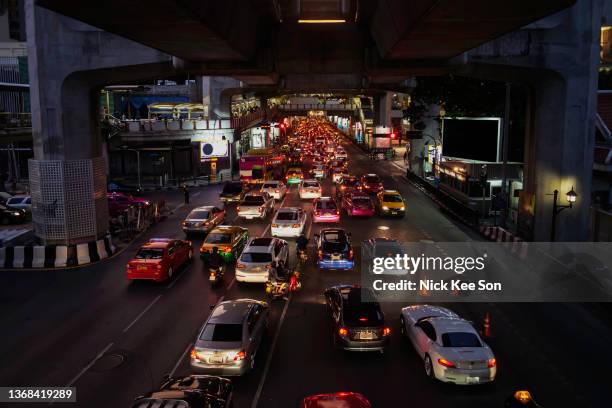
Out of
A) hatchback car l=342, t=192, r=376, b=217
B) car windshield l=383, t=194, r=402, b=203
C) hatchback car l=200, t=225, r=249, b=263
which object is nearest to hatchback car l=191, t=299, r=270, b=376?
hatchback car l=200, t=225, r=249, b=263

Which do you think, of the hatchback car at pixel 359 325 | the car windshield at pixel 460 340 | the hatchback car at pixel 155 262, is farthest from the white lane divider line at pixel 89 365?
the car windshield at pixel 460 340

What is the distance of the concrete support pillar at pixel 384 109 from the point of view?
272ft

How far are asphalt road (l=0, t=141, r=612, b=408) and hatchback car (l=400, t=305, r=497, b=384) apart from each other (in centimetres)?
36

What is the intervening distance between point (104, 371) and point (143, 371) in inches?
38.6

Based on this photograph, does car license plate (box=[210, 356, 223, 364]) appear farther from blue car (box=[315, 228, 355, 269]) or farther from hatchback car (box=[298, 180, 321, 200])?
hatchback car (box=[298, 180, 321, 200])

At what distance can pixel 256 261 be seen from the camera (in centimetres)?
2098

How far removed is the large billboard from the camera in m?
40.6

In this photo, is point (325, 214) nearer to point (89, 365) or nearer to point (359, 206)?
point (359, 206)

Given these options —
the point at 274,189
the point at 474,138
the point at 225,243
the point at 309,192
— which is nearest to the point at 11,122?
the point at 274,189

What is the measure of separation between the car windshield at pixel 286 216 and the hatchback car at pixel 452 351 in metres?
15.1

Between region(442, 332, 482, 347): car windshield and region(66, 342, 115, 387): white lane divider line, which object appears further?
region(66, 342, 115, 387): white lane divider line

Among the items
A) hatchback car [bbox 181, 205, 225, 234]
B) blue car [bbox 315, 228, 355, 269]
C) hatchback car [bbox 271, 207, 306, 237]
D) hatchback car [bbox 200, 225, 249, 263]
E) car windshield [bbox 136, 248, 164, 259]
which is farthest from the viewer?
hatchback car [bbox 181, 205, 225, 234]

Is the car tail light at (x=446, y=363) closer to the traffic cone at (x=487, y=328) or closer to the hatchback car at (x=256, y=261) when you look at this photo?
the traffic cone at (x=487, y=328)

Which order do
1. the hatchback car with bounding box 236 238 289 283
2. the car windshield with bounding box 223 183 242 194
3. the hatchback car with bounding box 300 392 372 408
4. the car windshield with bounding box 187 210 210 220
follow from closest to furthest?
the hatchback car with bounding box 300 392 372 408
the hatchback car with bounding box 236 238 289 283
the car windshield with bounding box 187 210 210 220
the car windshield with bounding box 223 183 242 194
